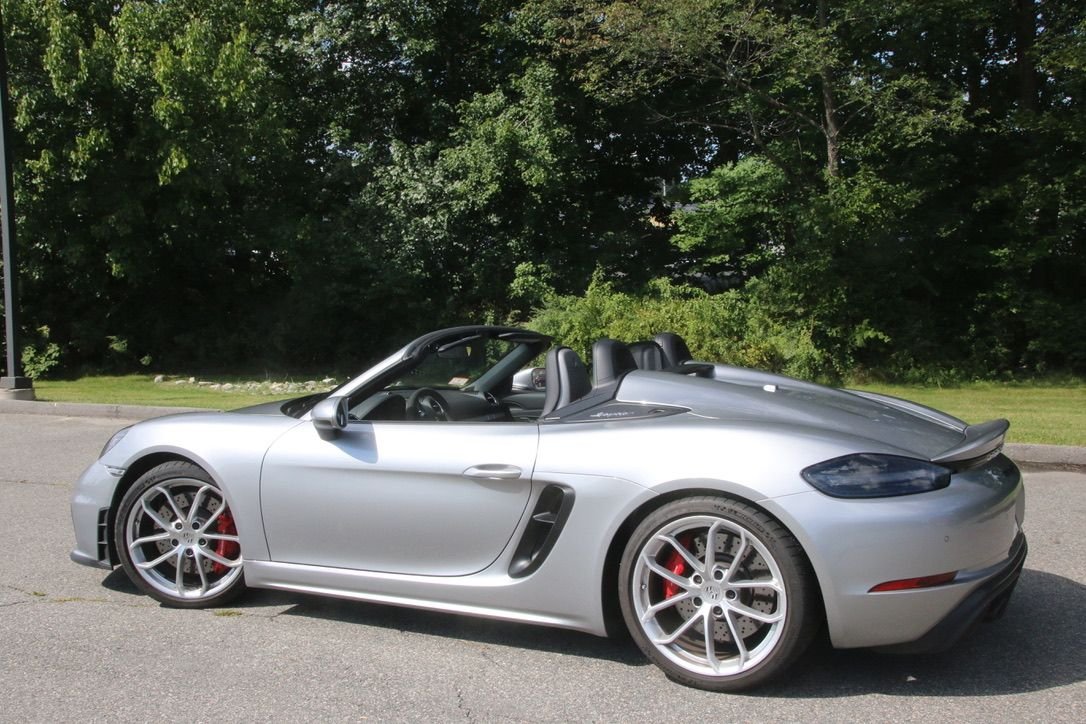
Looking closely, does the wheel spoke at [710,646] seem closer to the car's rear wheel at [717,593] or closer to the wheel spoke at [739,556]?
the car's rear wheel at [717,593]

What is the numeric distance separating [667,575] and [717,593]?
185 millimetres

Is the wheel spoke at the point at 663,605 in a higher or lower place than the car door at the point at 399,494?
lower

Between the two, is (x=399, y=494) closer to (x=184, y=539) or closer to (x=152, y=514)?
(x=184, y=539)

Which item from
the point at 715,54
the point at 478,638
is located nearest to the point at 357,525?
the point at 478,638

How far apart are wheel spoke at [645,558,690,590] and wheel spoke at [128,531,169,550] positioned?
233 cm

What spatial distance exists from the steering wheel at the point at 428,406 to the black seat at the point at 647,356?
1015mm

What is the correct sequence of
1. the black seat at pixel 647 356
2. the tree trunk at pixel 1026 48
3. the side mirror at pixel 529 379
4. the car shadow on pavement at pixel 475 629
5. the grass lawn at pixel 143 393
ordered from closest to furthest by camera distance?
1. the car shadow on pavement at pixel 475 629
2. the black seat at pixel 647 356
3. the side mirror at pixel 529 379
4. the grass lawn at pixel 143 393
5. the tree trunk at pixel 1026 48

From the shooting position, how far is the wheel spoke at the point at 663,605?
344 cm

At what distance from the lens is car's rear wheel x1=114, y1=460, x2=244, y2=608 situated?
4375 mm

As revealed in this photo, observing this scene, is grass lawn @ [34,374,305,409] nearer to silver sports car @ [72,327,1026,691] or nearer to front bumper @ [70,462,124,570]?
front bumper @ [70,462,124,570]

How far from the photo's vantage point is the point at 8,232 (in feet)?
47.9

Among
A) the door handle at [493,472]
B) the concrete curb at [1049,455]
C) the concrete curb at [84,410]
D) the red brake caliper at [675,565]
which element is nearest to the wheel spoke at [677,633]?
the red brake caliper at [675,565]

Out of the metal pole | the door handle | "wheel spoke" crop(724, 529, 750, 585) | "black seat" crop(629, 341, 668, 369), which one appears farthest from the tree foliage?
"wheel spoke" crop(724, 529, 750, 585)

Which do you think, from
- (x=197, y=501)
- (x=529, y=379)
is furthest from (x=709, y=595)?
(x=197, y=501)
